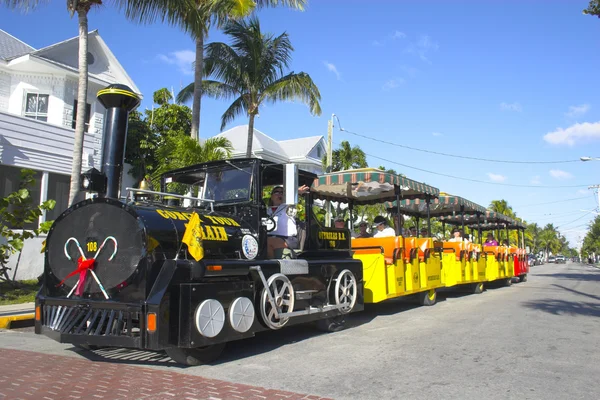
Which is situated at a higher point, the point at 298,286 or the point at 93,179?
the point at 93,179

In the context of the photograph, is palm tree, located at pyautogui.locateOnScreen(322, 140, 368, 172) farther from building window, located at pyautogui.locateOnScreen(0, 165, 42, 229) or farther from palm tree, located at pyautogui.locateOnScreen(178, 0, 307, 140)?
building window, located at pyautogui.locateOnScreen(0, 165, 42, 229)

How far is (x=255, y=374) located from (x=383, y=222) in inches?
234

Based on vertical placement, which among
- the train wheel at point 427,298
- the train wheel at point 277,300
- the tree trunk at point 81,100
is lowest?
the train wheel at point 427,298

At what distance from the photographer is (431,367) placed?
5.07 meters

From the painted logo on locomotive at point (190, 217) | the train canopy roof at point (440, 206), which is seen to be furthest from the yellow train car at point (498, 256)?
the painted logo on locomotive at point (190, 217)

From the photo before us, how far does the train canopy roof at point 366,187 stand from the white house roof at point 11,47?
1220 centimetres

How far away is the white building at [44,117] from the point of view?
14.2m

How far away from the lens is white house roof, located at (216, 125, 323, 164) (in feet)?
96.4

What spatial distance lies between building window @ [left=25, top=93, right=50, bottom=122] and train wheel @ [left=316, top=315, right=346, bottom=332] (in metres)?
13.2

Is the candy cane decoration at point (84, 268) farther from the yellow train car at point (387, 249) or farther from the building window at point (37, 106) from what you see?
the building window at point (37, 106)

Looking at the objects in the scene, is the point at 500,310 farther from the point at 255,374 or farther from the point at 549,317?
the point at 255,374

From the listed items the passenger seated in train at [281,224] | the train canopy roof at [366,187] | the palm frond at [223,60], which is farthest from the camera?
the palm frond at [223,60]

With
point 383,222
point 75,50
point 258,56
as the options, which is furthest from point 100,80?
point 383,222

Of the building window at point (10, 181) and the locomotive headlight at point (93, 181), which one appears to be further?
the building window at point (10, 181)
